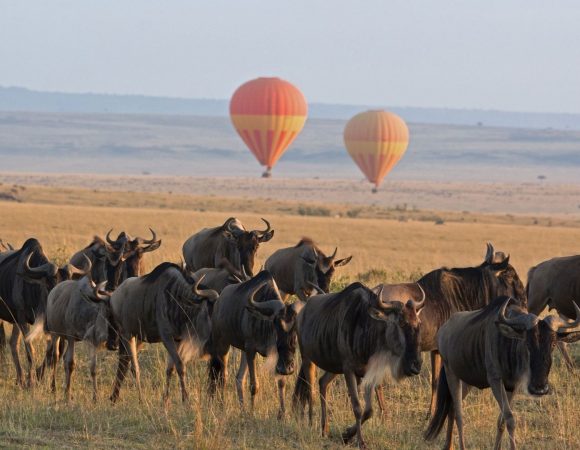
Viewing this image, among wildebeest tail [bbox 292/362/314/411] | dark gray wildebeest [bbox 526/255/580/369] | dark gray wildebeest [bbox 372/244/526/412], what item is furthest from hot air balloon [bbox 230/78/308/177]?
wildebeest tail [bbox 292/362/314/411]

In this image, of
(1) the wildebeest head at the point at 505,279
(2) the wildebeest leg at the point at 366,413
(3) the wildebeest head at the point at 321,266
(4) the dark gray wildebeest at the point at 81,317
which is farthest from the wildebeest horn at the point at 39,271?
(1) the wildebeest head at the point at 505,279

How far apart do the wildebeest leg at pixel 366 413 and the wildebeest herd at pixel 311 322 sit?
0.01 meters

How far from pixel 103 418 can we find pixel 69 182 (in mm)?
125523

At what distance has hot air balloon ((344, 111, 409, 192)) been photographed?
87.2 metres

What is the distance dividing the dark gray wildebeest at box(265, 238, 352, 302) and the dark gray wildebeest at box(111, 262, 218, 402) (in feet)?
11.3

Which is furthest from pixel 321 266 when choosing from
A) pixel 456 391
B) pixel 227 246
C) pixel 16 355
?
pixel 456 391

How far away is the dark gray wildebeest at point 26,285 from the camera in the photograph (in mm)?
13344

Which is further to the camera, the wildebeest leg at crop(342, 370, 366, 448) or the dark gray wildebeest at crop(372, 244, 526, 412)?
the dark gray wildebeest at crop(372, 244, 526, 412)

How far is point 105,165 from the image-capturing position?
19012cm

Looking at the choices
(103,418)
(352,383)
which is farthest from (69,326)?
(352,383)

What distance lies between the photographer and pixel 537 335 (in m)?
9.10

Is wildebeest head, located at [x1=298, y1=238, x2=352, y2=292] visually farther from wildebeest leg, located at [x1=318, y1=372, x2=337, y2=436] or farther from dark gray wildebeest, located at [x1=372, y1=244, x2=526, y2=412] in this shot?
wildebeest leg, located at [x1=318, y1=372, x2=337, y2=436]

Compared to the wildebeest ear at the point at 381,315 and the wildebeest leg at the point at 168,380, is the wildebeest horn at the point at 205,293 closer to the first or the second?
the wildebeest leg at the point at 168,380

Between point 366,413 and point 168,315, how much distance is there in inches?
105
